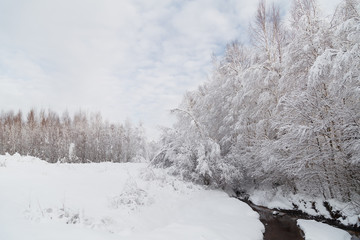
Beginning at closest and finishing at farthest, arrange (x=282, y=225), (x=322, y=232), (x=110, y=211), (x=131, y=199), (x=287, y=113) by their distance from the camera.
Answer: (x=322, y=232), (x=110, y=211), (x=131, y=199), (x=282, y=225), (x=287, y=113)

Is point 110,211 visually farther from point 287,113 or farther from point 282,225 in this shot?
point 287,113

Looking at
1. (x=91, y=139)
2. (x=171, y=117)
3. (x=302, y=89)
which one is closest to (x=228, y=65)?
(x=171, y=117)

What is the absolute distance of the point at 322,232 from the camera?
6883 millimetres

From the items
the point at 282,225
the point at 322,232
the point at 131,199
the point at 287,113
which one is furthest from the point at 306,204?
the point at 131,199

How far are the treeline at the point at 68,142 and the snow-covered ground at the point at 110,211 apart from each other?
1840 centimetres

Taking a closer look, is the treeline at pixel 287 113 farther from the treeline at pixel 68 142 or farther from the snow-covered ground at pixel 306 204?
the treeline at pixel 68 142

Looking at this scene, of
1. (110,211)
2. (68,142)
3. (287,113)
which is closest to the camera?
(110,211)

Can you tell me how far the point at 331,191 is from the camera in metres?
8.91

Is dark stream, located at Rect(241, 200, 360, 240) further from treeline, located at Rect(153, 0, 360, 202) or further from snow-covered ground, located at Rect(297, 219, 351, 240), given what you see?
treeline, located at Rect(153, 0, 360, 202)

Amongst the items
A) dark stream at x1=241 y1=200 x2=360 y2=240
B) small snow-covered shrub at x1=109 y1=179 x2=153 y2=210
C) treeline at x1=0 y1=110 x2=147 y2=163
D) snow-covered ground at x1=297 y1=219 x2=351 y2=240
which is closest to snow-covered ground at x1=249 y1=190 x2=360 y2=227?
dark stream at x1=241 y1=200 x2=360 y2=240

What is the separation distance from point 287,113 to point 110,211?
816 centimetres

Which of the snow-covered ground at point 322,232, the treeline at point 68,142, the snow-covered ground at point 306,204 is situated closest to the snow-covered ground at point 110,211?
the snow-covered ground at point 322,232

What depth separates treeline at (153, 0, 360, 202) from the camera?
6.88m

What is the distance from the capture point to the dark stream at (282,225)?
7.40 m
